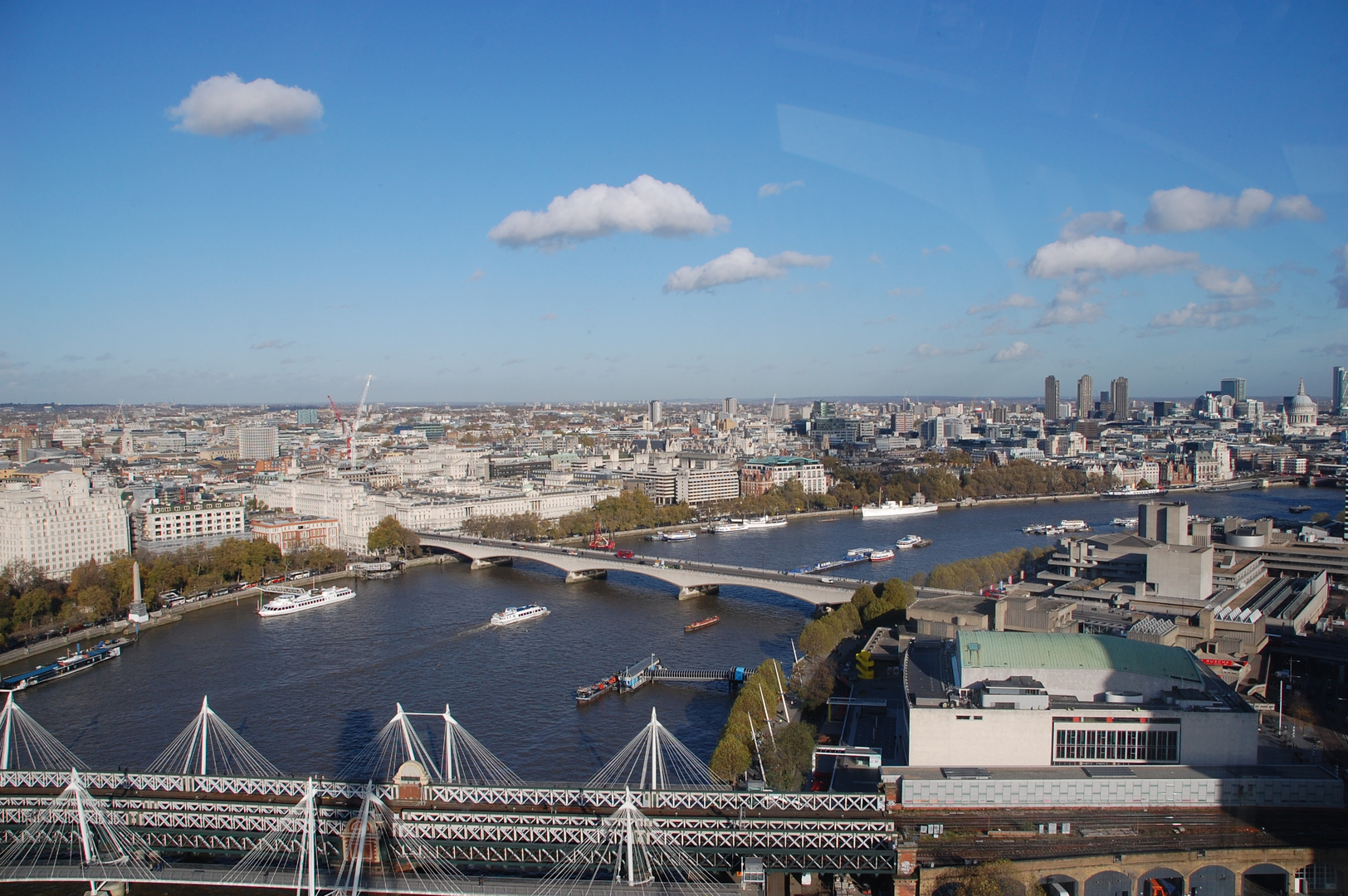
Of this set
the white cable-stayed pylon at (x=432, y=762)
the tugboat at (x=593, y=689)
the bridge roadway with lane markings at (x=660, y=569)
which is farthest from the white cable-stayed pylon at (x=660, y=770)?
the bridge roadway with lane markings at (x=660, y=569)

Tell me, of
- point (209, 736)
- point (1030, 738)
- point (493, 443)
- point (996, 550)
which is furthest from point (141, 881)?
point (493, 443)

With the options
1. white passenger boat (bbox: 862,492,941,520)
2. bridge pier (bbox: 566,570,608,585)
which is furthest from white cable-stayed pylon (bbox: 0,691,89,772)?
white passenger boat (bbox: 862,492,941,520)

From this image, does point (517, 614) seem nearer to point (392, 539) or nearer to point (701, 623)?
point (701, 623)

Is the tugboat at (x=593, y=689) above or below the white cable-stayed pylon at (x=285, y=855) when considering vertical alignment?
below

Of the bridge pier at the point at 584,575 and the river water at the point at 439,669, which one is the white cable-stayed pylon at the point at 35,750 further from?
the bridge pier at the point at 584,575

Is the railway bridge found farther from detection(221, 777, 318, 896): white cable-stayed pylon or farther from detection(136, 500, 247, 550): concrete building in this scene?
detection(136, 500, 247, 550): concrete building

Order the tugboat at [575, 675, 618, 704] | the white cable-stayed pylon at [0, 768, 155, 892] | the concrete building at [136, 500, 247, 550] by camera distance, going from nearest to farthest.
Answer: the white cable-stayed pylon at [0, 768, 155, 892] < the tugboat at [575, 675, 618, 704] < the concrete building at [136, 500, 247, 550]
